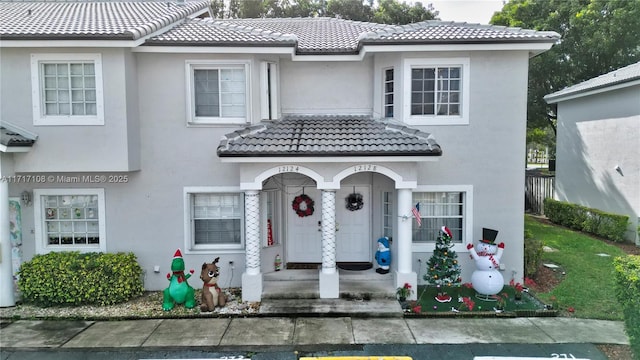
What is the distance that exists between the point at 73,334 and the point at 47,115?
18.7 ft

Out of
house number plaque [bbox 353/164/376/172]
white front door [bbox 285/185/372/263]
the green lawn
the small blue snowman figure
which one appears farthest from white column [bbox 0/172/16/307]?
the green lawn

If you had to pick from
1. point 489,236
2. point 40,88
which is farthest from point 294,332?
point 40,88

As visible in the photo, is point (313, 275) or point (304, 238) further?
point (304, 238)

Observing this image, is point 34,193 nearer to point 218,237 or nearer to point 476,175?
point 218,237

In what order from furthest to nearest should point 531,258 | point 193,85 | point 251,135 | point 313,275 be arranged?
1. point 531,258
2. point 313,275
3. point 193,85
4. point 251,135

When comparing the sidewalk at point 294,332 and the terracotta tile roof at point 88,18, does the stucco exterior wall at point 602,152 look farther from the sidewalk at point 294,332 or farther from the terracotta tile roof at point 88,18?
the terracotta tile roof at point 88,18

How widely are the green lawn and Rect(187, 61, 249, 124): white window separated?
992 centimetres

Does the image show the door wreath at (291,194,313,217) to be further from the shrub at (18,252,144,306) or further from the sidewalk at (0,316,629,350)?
the shrub at (18,252,144,306)

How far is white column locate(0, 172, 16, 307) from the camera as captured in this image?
10180 millimetres

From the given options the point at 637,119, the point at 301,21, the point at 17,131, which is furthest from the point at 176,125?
the point at 637,119

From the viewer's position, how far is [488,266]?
10.5 m

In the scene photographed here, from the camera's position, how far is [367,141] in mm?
10391

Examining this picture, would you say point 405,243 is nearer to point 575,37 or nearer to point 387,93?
point 387,93

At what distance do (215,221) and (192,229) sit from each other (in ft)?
2.29
